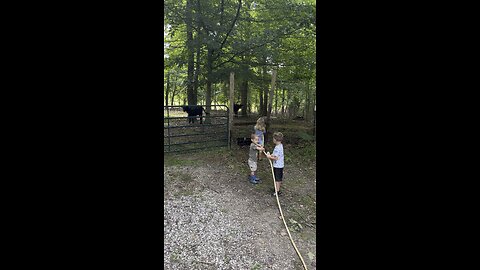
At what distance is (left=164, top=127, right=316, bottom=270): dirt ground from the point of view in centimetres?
285

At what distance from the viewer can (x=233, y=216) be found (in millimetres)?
3787

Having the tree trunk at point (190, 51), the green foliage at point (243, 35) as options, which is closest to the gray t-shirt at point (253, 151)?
the green foliage at point (243, 35)

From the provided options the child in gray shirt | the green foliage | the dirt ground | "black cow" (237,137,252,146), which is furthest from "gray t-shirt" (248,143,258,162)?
the green foliage

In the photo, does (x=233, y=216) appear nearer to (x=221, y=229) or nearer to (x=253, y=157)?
(x=221, y=229)

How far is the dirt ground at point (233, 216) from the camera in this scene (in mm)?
2850

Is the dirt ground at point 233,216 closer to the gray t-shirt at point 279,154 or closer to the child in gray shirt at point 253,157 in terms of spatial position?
the child in gray shirt at point 253,157

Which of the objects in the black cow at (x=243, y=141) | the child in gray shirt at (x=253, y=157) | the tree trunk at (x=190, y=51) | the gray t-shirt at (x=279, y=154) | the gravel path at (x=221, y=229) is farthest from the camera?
the black cow at (x=243, y=141)

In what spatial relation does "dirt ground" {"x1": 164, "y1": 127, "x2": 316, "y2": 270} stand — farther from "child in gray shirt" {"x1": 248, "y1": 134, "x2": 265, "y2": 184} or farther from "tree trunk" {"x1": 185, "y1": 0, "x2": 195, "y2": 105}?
"tree trunk" {"x1": 185, "y1": 0, "x2": 195, "y2": 105}
